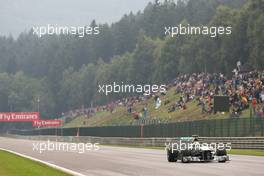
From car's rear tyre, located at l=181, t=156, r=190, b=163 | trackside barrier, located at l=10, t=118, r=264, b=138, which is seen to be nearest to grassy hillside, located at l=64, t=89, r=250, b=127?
trackside barrier, located at l=10, t=118, r=264, b=138

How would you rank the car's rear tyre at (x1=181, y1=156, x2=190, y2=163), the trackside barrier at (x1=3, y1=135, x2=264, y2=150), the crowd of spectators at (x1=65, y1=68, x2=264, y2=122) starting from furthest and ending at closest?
the crowd of spectators at (x1=65, y1=68, x2=264, y2=122)
the trackside barrier at (x1=3, y1=135, x2=264, y2=150)
the car's rear tyre at (x1=181, y1=156, x2=190, y2=163)

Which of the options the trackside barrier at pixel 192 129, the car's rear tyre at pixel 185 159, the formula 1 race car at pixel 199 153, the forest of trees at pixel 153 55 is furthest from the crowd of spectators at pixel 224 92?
the forest of trees at pixel 153 55

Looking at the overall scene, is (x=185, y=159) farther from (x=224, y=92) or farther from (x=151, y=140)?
(x=151, y=140)

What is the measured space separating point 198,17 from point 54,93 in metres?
51.6

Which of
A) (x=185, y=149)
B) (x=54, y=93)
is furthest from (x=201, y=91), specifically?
(x=54, y=93)

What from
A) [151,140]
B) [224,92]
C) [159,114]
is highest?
[224,92]

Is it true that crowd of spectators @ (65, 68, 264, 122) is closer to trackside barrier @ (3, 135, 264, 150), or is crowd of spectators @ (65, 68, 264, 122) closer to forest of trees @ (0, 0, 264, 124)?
trackside barrier @ (3, 135, 264, 150)

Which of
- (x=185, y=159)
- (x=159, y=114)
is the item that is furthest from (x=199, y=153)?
(x=159, y=114)

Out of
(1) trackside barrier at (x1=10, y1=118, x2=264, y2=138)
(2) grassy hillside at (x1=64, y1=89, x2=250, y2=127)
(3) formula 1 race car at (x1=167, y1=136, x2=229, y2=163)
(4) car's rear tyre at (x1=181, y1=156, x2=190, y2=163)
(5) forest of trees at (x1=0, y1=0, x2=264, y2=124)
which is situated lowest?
(4) car's rear tyre at (x1=181, y1=156, x2=190, y2=163)

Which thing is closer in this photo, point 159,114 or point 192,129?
point 192,129

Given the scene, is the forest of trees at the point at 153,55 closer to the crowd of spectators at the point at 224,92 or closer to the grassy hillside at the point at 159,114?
the grassy hillside at the point at 159,114

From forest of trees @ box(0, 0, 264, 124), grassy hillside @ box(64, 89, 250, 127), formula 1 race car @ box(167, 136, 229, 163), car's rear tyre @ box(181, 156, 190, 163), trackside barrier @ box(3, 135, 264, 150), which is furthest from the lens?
forest of trees @ box(0, 0, 264, 124)

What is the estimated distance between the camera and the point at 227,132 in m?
37.9

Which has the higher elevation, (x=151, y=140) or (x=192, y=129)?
(x=192, y=129)
